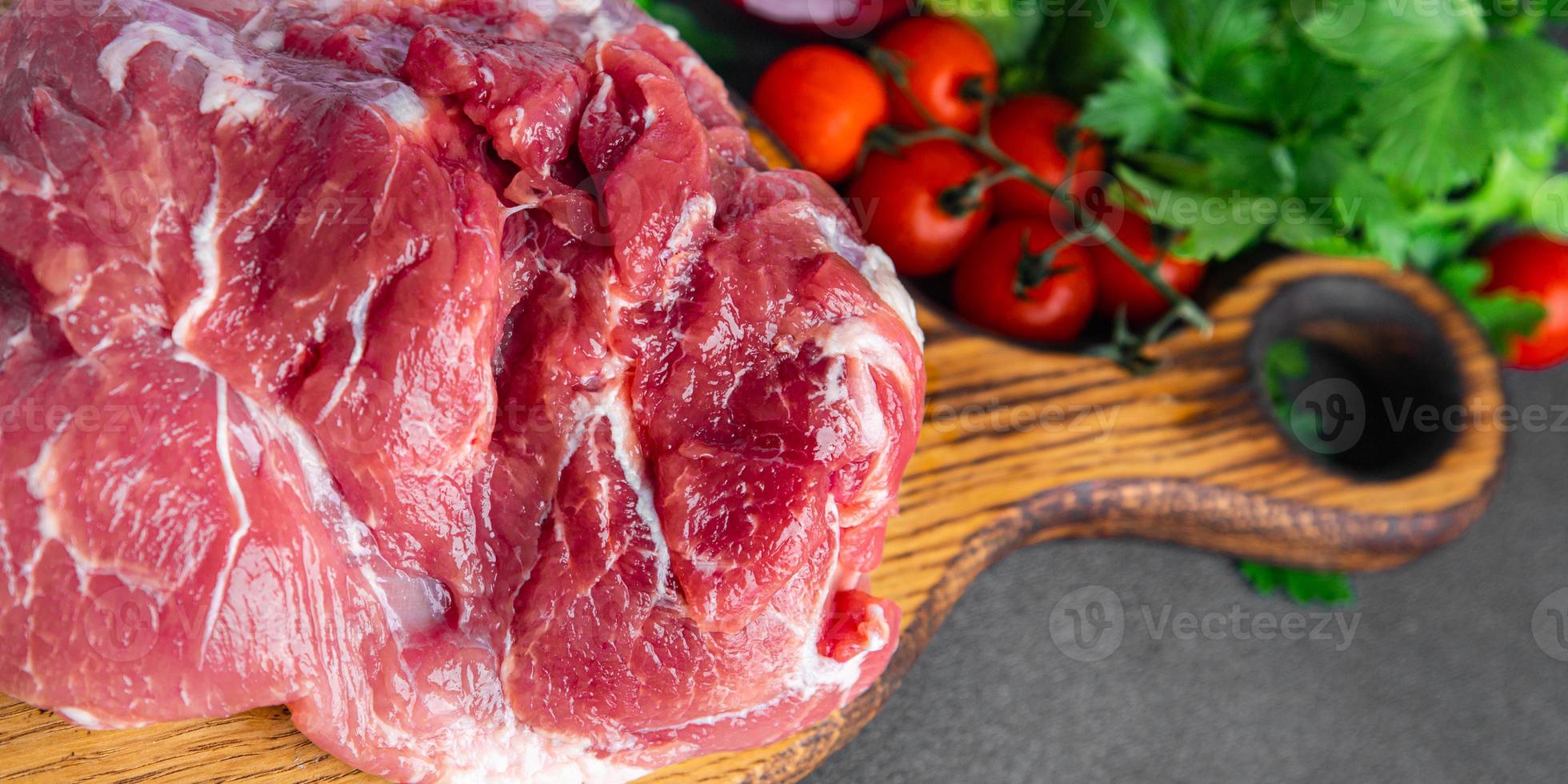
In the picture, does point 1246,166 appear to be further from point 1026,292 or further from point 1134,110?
point 1026,292

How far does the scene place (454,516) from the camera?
1771 mm

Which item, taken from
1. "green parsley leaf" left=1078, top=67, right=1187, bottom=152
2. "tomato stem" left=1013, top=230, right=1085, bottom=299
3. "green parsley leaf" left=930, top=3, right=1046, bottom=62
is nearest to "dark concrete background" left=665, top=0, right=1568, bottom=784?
"green parsley leaf" left=930, top=3, right=1046, bottom=62

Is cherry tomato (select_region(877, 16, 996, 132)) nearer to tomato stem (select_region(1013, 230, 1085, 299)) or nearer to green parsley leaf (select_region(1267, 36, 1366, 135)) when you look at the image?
tomato stem (select_region(1013, 230, 1085, 299))

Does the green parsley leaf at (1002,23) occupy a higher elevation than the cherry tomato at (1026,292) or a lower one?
higher

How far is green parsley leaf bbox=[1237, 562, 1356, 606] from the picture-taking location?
3033mm

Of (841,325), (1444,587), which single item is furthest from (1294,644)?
(841,325)

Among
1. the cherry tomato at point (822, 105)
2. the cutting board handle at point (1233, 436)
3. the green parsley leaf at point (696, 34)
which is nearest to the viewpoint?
the cutting board handle at point (1233, 436)

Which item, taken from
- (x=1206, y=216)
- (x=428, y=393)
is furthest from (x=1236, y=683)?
(x=428, y=393)

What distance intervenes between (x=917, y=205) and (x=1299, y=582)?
5.28ft

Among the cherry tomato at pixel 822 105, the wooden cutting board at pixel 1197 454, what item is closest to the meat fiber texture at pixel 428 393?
the wooden cutting board at pixel 1197 454

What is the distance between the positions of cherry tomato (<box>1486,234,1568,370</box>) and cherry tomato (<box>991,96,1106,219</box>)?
165 cm

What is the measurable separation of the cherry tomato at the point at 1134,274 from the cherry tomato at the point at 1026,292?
83mm

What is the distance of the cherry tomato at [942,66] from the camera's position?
307 cm

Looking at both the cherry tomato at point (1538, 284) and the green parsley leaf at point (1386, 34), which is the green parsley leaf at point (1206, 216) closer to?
the green parsley leaf at point (1386, 34)
